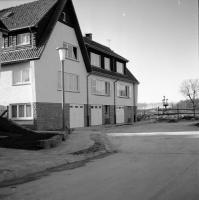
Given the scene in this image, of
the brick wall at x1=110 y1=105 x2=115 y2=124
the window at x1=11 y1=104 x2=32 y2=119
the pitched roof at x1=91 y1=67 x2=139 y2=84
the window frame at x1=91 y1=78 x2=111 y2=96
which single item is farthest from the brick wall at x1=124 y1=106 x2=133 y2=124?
the window at x1=11 y1=104 x2=32 y2=119

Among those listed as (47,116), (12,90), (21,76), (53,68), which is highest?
(53,68)

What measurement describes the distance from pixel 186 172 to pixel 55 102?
1839cm

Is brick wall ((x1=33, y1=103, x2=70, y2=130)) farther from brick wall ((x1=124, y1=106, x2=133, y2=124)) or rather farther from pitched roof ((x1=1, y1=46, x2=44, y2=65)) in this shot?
brick wall ((x1=124, y1=106, x2=133, y2=124))

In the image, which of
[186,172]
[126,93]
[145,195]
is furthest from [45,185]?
[126,93]

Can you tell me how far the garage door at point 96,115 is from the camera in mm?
31469

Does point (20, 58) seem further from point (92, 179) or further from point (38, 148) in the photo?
point (92, 179)

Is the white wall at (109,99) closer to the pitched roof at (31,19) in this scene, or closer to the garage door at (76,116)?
the garage door at (76,116)

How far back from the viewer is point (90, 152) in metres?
13.0

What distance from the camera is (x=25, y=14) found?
2612 cm

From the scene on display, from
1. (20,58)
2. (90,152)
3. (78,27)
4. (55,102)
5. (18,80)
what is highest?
(78,27)

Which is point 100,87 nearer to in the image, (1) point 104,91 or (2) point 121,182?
(1) point 104,91

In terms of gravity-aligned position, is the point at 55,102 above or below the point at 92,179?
above

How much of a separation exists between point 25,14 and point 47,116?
27.1ft

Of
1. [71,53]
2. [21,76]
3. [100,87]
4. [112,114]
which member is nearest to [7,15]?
[21,76]
